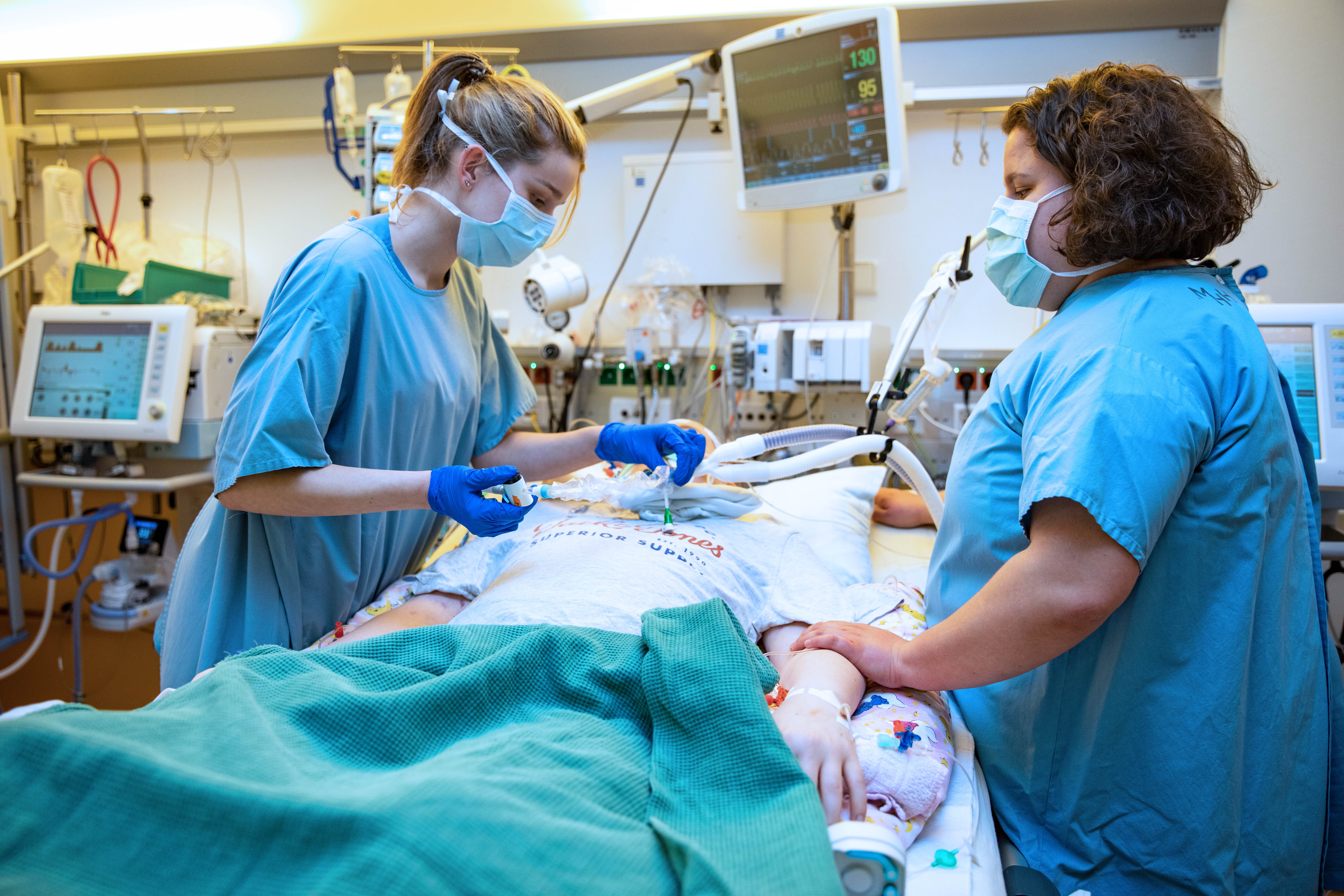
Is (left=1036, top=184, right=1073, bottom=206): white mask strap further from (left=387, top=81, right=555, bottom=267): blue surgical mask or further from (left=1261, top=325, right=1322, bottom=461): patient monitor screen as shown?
(left=1261, top=325, right=1322, bottom=461): patient monitor screen

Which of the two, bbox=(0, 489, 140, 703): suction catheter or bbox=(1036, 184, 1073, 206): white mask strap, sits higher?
bbox=(1036, 184, 1073, 206): white mask strap

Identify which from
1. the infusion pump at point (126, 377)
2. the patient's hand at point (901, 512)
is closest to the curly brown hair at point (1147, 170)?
the patient's hand at point (901, 512)

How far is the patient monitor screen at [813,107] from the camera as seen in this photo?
2.19 meters

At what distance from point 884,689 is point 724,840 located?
1.53ft

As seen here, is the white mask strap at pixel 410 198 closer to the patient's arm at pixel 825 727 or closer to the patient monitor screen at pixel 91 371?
the patient's arm at pixel 825 727

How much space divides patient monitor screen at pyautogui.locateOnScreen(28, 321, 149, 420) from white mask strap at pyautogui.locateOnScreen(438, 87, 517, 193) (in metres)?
1.55

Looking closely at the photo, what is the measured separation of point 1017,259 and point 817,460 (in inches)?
19.5

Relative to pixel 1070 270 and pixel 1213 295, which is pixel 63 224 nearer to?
pixel 1070 270

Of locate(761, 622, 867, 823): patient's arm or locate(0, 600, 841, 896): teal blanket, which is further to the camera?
locate(761, 622, 867, 823): patient's arm

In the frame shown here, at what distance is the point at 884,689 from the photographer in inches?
42.9

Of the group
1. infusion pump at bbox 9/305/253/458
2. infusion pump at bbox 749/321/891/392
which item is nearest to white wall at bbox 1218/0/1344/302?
infusion pump at bbox 749/321/891/392

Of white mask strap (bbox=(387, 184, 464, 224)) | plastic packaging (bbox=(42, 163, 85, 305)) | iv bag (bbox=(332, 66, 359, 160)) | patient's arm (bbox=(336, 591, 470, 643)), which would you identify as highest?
iv bag (bbox=(332, 66, 359, 160))

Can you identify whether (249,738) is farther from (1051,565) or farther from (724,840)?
(1051,565)

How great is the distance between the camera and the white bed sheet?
0.83 meters
